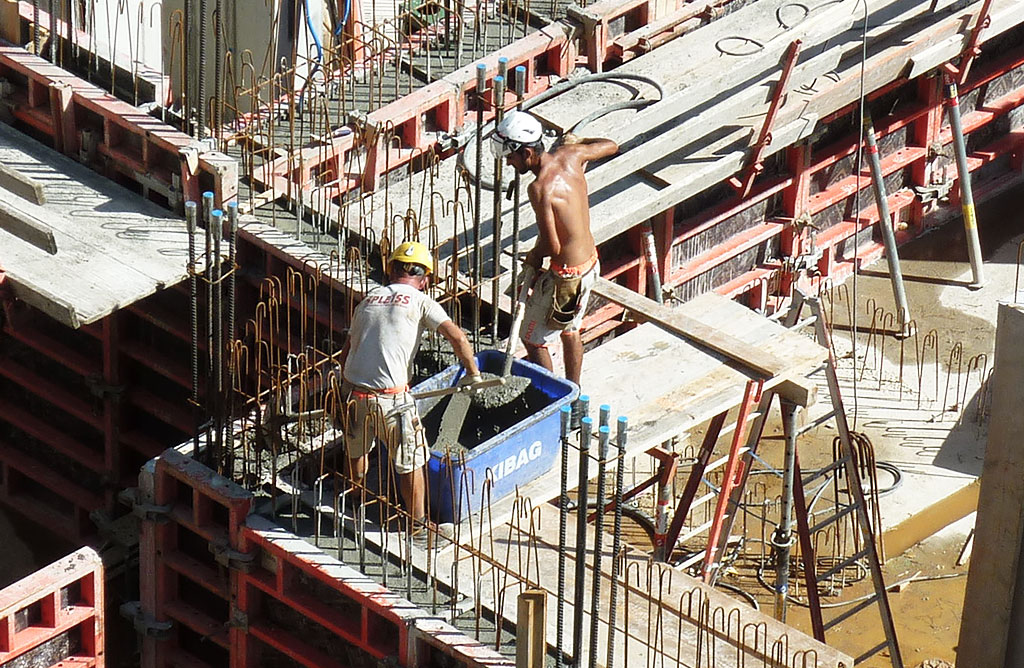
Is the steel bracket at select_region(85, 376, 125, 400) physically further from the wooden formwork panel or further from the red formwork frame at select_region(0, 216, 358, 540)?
the wooden formwork panel

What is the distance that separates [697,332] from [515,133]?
2.14 metres

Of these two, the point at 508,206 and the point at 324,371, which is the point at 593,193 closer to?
the point at 508,206

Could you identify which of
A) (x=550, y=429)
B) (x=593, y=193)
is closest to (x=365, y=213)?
(x=593, y=193)

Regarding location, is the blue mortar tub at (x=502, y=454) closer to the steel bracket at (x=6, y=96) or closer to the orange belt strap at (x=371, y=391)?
the orange belt strap at (x=371, y=391)

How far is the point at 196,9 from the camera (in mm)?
19766

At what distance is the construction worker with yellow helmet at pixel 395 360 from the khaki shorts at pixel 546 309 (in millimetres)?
1252

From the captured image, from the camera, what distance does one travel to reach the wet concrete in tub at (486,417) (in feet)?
47.6

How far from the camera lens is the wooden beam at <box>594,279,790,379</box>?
14.9 m

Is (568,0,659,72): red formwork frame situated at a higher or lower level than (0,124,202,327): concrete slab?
higher

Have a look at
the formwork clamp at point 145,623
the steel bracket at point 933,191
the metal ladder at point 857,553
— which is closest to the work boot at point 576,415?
the metal ladder at point 857,553

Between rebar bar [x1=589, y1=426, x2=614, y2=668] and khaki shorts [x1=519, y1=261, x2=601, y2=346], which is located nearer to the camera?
rebar bar [x1=589, y1=426, x2=614, y2=668]

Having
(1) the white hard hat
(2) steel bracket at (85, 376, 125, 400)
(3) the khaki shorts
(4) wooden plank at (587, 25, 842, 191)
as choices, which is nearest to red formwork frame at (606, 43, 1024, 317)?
(4) wooden plank at (587, 25, 842, 191)

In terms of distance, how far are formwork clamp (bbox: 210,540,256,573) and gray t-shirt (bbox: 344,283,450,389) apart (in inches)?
55.1

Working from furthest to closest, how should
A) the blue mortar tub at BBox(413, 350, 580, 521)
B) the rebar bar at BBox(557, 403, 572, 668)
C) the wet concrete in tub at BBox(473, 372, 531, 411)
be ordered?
the wet concrete in tub at BBox(473, 372, 531, 411) → the blue mortar tub at BBox(413, 350, 580, 521) → the rebar bar at BBox(557, 403, 572, 668)
